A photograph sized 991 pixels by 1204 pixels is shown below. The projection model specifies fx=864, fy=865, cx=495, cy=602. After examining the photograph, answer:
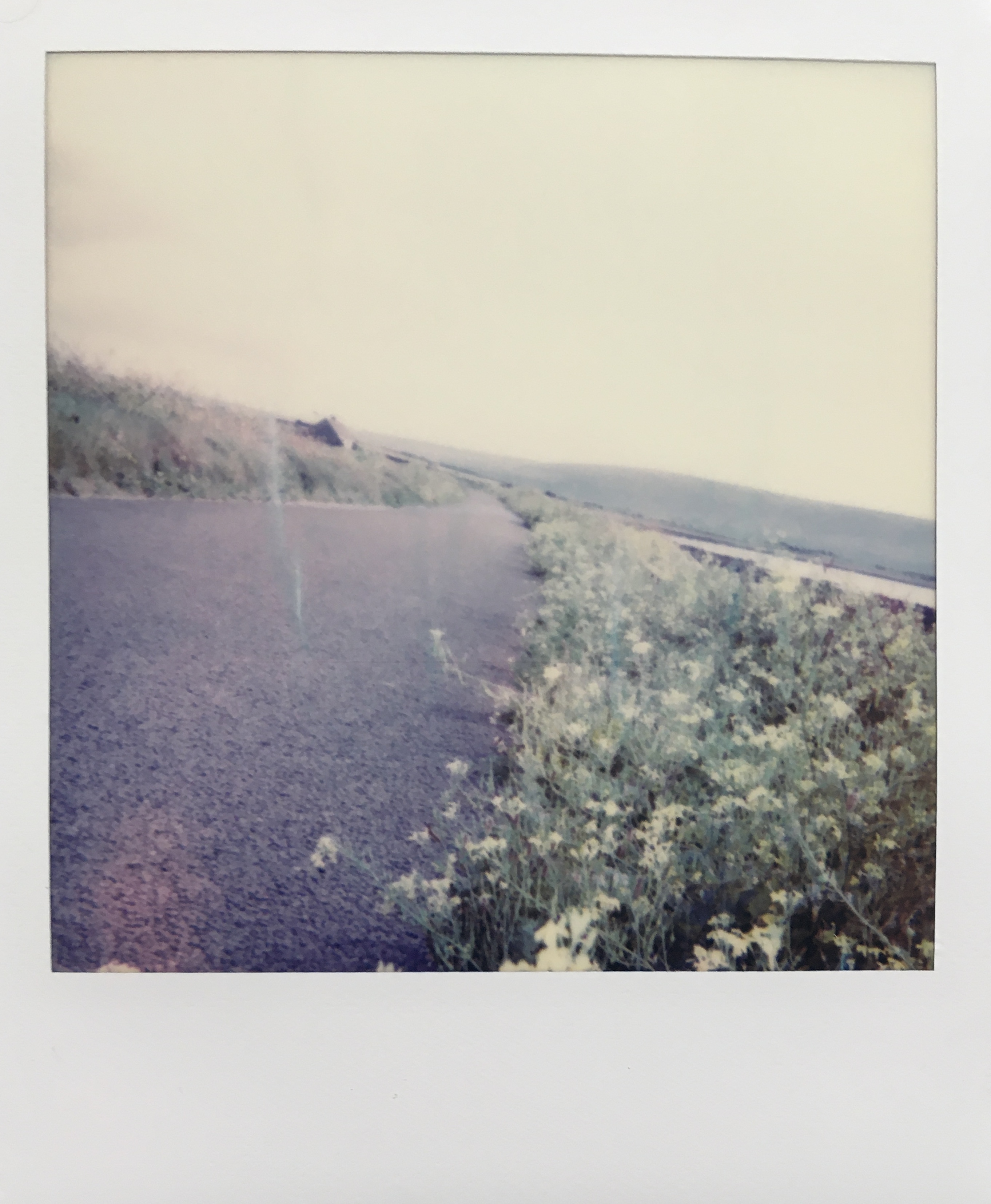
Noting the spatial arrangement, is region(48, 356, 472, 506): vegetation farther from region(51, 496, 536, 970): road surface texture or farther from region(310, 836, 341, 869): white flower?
region(310, 836, 341, 869): white flower

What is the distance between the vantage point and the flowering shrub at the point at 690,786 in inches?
60.2

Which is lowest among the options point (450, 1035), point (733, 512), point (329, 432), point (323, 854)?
point (450, 1035)

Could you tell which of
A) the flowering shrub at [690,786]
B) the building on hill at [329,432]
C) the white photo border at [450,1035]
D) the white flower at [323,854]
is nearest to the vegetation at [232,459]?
the building on hill at [329,432]

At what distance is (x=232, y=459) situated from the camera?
1.51 m

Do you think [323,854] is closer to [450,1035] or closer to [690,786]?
[450,1035]

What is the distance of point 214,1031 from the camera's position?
1.52 meters

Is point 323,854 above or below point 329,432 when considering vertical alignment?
below

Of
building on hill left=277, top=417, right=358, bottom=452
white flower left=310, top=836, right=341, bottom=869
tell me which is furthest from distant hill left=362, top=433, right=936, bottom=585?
white flower left=310, top=836, right=341, bottom=869

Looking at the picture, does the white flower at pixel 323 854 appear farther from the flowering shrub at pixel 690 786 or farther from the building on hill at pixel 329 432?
the building on hill at pixel 329 432

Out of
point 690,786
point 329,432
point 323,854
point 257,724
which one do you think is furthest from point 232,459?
point 690,786

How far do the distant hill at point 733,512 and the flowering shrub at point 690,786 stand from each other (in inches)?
2.2

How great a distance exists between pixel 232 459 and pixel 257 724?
0.47 meters

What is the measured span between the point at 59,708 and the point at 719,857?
1208 mm

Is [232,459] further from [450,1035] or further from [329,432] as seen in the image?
[450,1035]
